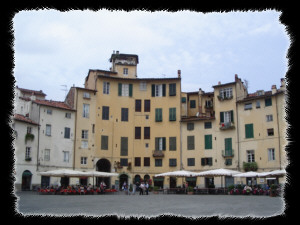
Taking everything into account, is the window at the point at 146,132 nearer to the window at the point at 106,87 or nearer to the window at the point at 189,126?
the window at the point at 189,126

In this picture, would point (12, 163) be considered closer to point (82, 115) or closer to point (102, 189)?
point (102, 189)

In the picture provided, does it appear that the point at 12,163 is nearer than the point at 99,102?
Yes

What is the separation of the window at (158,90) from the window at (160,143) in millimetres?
7406

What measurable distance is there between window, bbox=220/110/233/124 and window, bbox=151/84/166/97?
10575mm

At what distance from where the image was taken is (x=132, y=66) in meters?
64.3

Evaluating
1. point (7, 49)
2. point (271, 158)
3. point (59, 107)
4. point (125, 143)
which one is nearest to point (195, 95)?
point (125, 143)

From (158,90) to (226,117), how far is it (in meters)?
12.4

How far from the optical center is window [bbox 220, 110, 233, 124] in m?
53.7

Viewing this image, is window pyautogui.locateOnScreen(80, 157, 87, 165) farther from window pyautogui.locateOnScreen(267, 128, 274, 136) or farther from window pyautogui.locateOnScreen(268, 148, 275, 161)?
window pyautogui.locateOnScreen(267, 128, 274, 136)

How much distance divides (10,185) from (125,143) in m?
54.2

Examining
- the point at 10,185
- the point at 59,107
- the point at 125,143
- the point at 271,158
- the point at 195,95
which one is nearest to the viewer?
the point at 10,185

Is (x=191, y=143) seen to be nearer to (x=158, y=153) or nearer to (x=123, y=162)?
(x=158, y=153)

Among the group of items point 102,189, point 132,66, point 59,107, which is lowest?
point 102,189

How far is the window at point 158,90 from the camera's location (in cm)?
5972
